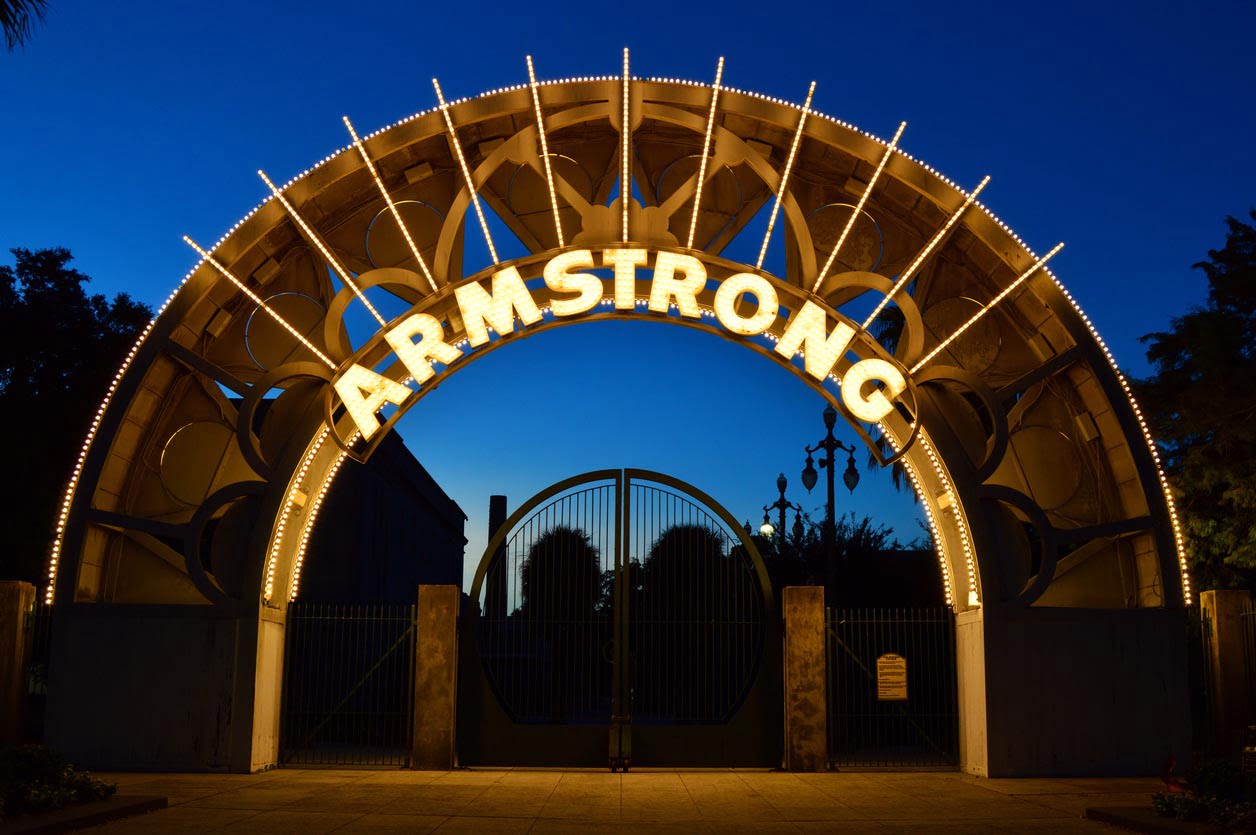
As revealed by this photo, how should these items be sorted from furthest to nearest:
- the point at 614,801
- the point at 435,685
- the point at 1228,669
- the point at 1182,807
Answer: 1. the point at 435,685
2. the point at 1228,669
3. the point at 614,801
4. the point at 1182,807

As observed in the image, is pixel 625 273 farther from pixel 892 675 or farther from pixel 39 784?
pixel 39 784

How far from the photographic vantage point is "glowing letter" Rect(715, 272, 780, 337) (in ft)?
60.8

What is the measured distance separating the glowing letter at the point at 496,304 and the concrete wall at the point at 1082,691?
821 cm

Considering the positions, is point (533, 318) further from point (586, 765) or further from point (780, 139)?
point (586, 765)

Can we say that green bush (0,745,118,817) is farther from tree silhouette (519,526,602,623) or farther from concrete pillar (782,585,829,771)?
concrete pillar (782,585,829,771)

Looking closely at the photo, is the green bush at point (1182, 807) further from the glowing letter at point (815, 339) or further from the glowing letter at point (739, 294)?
the glowing letter at point (739, 294)

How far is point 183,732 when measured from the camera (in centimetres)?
1791

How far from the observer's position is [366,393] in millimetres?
18797

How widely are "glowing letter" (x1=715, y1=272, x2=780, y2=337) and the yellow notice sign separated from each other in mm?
5485

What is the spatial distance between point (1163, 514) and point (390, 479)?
3266cm

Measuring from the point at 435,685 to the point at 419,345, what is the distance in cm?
522

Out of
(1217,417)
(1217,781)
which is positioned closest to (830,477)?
(1217,417)

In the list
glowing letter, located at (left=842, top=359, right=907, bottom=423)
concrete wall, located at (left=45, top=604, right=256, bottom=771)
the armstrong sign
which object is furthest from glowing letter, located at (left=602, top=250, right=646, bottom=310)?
concrete wall, located at (left=45, top=604, right=256, bottom=771)

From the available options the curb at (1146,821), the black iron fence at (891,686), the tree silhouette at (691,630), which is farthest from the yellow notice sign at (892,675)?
the curb at (1146,821)
